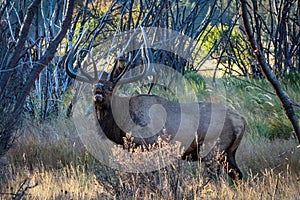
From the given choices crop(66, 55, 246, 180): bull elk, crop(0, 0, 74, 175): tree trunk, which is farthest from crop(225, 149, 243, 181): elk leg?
crop(0, 0, 74, 175): tree trunk

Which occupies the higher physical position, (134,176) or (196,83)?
(196,83)

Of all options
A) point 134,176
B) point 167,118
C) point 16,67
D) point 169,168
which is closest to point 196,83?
point 167,118

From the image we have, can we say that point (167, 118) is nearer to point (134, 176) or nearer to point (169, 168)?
point (134, 176)

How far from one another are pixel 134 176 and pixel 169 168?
1.11ft

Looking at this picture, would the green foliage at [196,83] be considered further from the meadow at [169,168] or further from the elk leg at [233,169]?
the elk leg at [233,169]

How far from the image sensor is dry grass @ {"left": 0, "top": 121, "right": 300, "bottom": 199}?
428 centimetres

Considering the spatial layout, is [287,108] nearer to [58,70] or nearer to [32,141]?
[32,141]

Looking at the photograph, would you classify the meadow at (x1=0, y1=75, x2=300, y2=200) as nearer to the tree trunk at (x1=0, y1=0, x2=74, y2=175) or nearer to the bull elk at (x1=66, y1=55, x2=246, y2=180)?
the bull elk at (x1=66, y1=55, x2=246, y2=180)

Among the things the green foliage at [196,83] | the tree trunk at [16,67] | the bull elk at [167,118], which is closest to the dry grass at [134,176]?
the bull elk at [167,118]

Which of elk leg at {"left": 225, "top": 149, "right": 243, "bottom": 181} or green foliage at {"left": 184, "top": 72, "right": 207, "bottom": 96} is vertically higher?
green foliage at {"left": 184, "top": 72, "right": 207, "bottom": 96}

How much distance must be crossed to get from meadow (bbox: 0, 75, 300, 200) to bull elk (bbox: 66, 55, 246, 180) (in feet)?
0.82

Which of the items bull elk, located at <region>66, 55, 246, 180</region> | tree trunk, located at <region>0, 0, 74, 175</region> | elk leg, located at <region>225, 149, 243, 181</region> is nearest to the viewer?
tree trunk, located at <region>0, 0, 74, 175</region>

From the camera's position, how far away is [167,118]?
5902 millimetres

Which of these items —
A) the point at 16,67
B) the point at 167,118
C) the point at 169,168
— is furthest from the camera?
the point at 167,118
